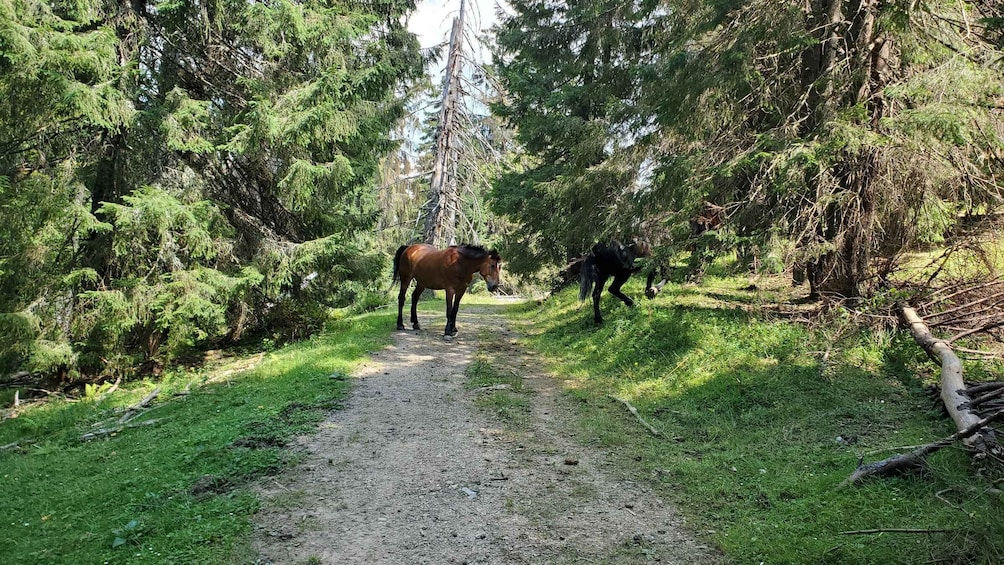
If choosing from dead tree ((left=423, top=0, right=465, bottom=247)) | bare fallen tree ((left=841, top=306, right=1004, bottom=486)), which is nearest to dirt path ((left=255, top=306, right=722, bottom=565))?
bare fallen tree ((left=841, top=306, right=1004, bottom=486))

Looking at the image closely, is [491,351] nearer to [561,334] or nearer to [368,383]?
[561,334]

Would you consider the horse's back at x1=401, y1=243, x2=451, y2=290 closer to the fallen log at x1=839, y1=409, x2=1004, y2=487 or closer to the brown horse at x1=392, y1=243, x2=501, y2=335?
the brown horse at x1=392, y1=243, x2=501, y2=335

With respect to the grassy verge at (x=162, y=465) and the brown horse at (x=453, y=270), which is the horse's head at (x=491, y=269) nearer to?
the brown horse at (x=453, y=270)

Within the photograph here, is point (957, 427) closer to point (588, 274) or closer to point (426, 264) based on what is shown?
point (588, 274)

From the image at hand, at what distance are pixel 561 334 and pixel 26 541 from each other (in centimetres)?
850

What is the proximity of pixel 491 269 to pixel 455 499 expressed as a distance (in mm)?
6861

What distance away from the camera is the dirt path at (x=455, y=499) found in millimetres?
3318

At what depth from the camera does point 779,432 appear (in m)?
4.89

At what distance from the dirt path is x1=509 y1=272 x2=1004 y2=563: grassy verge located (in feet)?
1.51

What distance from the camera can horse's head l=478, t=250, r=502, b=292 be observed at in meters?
10.5

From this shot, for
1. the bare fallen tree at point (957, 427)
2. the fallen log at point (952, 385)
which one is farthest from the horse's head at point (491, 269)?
the bare fallen tree at point (957, 427)

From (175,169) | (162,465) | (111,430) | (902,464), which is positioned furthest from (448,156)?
(902,464)

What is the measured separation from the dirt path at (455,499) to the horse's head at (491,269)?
4.28 m

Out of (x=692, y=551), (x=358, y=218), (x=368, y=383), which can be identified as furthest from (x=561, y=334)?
(x=692, y=551)
